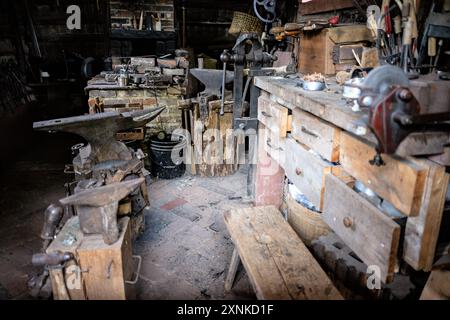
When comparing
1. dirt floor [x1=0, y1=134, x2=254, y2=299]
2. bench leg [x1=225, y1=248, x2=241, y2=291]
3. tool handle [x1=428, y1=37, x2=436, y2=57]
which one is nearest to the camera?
tool handle [x1=428, y1=37, x2=436, y2=57]

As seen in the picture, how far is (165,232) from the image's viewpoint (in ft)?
11.1

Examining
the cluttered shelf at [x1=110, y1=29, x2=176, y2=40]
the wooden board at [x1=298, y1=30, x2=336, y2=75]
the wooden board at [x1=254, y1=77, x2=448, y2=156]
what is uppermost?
the cluttered shelf at [x1=110, y1=29, x2=176, y2=40]

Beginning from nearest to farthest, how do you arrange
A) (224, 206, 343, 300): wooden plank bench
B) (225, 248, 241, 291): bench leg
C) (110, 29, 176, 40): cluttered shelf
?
(224, 206, 343, 300): wooden plank bench → (225, 248, 241, 291): bench leg → (110, 29, 176, 40): cluttered shelf

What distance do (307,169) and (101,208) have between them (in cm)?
126

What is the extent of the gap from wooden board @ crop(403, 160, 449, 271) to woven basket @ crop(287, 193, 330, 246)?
3.79 feet

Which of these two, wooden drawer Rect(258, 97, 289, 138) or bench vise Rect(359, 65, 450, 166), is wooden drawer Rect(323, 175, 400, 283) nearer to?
bench vise Rect(359, 65, 450, 166)

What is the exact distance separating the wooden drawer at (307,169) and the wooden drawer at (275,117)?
0.09m

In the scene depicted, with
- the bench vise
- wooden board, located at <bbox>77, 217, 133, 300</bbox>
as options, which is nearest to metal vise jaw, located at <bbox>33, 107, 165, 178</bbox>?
wooden board, located at <bbox>77, 217, 133, 300</bbox>

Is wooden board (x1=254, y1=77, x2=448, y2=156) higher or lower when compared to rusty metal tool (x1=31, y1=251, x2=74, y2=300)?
higher

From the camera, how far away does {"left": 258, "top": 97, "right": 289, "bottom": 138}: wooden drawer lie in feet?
7.42

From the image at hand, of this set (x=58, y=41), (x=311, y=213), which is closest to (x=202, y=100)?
(x=311, y=213)

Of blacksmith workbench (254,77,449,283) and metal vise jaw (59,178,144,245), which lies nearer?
blacksmith workbench (254,77,449,283)

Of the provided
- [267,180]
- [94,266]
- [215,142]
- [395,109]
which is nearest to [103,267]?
[94,266]
